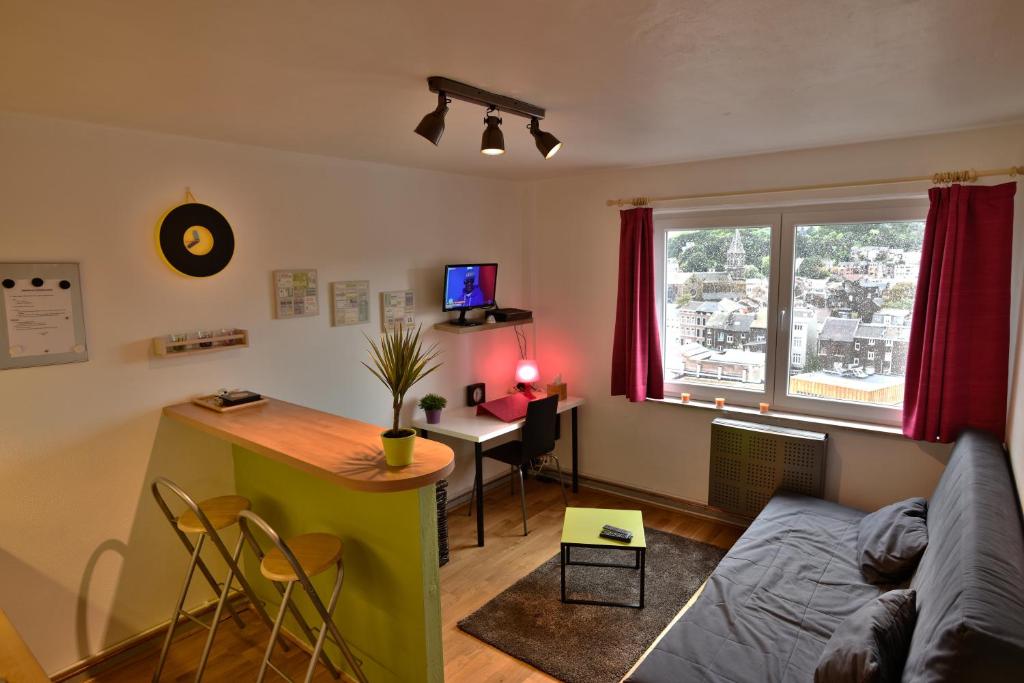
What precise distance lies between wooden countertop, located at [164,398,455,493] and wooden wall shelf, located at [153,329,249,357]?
0.26 metres

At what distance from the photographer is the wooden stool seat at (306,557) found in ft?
6.64

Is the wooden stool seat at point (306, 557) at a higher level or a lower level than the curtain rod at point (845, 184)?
lower

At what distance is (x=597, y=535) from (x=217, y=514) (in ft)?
5.77

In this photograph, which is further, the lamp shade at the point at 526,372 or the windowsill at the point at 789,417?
the lamp shade at the point at 526,372

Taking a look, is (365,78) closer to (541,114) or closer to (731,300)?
(541,114)

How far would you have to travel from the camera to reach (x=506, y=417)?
12.9 ft

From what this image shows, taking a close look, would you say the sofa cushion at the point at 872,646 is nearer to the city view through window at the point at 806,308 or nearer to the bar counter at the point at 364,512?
the bar counter at the point at 364,512

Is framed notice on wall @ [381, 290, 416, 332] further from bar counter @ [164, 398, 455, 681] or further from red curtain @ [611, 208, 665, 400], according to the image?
→ red curtain @ [611, 208, 665, 400]

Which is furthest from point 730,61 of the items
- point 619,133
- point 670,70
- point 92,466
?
point 92,466

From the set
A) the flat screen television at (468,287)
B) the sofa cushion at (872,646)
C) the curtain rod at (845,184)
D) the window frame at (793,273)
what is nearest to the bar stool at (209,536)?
the flat screen television at (468,287)

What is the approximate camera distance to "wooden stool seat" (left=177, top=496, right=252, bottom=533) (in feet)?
7.70

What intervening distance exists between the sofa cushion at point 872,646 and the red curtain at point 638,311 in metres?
2.26

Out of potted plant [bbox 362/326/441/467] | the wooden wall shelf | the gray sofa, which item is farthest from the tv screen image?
the gray sofa

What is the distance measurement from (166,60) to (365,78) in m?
0.55
